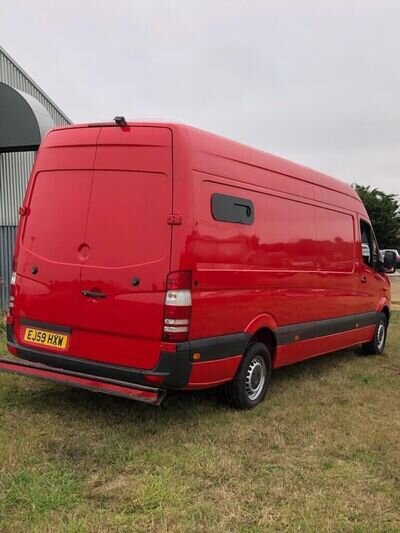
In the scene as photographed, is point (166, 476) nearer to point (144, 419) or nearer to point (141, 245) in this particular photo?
point (144, 419)

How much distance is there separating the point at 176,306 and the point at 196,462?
1206mm

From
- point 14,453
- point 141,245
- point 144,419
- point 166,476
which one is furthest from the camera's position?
point 144,419

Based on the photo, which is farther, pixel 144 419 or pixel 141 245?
pixel 144 419

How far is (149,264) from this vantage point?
478 centimetres

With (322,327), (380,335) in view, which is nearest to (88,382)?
(322,327)

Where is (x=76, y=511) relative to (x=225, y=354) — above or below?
below

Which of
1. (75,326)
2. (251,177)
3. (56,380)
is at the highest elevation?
(251,177)

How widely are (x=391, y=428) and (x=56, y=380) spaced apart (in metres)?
3.06

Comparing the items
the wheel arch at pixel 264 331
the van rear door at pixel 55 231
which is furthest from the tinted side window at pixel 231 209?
the van rear door at pixel 55 231

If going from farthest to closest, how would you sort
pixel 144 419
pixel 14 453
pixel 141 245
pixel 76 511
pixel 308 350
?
1. pixel 308 350
2. pixel 144 419
3. pixel 141 245
4. pixel 14 453
5. pixel 76 511

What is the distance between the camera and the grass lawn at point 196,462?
3.51m

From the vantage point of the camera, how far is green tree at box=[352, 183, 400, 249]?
166ft

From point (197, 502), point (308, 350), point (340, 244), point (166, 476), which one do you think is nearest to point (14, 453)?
point (166, 476)

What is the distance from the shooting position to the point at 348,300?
7934mm
